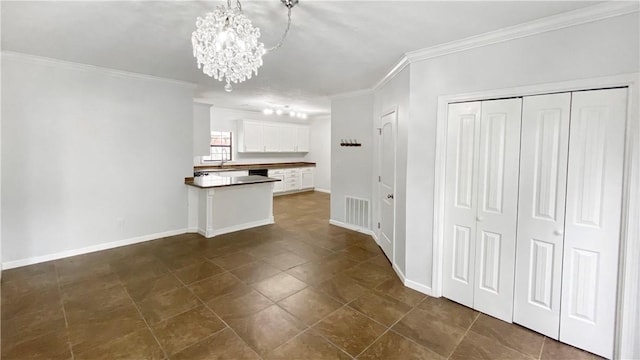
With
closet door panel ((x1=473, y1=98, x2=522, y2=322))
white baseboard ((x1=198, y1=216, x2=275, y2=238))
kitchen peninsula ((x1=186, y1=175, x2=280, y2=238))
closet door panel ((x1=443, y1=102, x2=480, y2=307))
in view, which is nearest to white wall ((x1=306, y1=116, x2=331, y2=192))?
white baseboard ((x1=198, y1=216, x2=275, y2=238))

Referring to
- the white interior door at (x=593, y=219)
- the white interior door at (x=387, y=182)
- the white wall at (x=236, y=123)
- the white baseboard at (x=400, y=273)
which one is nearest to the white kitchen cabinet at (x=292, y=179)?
the white wall at (x=236, y=123)

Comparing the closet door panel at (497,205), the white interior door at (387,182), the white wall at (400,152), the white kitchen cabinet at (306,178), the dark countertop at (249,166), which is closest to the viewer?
the closet door panel at (497,205)

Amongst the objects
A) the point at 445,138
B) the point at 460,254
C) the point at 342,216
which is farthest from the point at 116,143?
the point at 460,254

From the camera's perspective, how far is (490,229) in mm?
2635

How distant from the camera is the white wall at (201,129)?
18.4ft

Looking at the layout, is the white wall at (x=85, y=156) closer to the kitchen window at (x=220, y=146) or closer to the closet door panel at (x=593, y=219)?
the kitchen window at (x=220, y=146)

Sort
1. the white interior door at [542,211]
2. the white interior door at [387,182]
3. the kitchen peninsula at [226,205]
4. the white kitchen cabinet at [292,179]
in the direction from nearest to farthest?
the white interior door at [542,211] < the white interior door at [387,182] < the kitchen peninsula at [226,205] < the white kitchen cabinet at [292,179]

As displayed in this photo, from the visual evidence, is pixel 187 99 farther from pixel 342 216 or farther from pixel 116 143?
pixel 342 216

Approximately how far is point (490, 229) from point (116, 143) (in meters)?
4.78

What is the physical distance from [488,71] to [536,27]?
428 millimetres

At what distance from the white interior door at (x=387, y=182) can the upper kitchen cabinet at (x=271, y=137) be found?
4952mm

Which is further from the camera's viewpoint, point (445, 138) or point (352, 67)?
point (352, 67)

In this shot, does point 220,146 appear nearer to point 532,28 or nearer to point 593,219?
point 532,28

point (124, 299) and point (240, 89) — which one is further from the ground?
point (240, 89)
